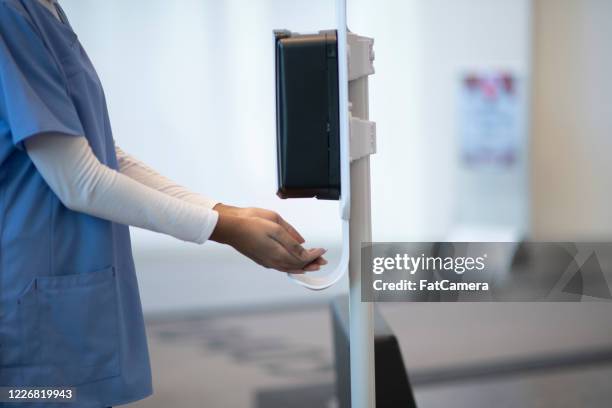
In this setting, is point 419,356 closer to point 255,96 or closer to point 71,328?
point 255,96

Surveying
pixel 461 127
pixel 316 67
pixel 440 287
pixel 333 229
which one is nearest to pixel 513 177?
pixel 461 127

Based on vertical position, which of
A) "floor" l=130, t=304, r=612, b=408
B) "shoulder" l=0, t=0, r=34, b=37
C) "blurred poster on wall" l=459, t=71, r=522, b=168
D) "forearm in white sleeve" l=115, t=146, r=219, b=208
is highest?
"shoulder" l=0, t=0, r=34, b=37

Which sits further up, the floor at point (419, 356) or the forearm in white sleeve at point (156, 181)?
the forearm in white sleeve at point (156, 181)

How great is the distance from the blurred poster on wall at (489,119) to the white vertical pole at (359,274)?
317 centimetres

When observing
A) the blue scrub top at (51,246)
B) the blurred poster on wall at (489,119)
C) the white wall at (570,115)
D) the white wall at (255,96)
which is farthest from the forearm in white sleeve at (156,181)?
A: the white wall at (570,115)

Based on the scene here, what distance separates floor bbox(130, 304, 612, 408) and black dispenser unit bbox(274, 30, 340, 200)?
1.54m

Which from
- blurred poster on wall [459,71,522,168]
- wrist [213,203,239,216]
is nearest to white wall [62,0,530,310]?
blurred poster on wall [459,71,522,168]

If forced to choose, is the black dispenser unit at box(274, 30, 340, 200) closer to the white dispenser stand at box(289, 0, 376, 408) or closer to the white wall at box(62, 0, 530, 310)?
the white dispenser stand at box(289, 0, 376, 408)

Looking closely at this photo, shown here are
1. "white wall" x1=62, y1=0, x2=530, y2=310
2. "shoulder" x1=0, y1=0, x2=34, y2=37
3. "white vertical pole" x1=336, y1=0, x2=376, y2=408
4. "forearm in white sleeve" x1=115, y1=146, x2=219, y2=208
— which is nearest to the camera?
"shoulder" x1=0, y1=0, x2=34, y2=37

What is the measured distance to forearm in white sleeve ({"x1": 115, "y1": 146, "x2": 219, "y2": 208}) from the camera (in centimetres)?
98

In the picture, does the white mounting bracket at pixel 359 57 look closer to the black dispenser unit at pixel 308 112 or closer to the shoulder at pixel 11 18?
the black dispenser unit at pixel 308 112

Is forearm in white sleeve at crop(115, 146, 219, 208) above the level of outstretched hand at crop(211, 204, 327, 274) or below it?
above

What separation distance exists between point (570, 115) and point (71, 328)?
13.0 ft

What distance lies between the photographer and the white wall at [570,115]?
4059mm
